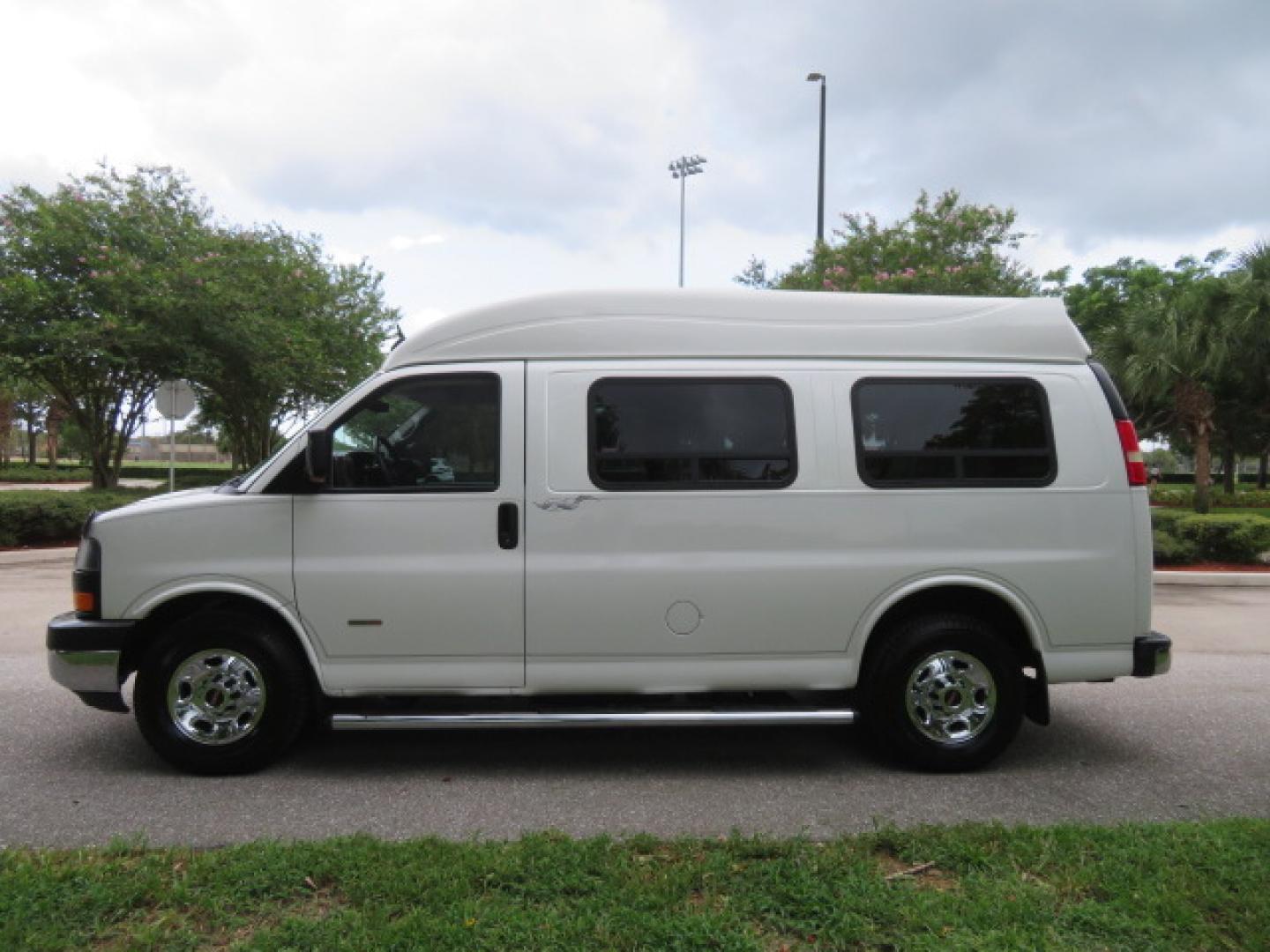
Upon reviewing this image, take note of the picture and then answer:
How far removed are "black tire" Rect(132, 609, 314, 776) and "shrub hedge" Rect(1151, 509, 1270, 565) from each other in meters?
12.0

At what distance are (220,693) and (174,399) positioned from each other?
44.2 feet

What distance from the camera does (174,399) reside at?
1588 centimetres

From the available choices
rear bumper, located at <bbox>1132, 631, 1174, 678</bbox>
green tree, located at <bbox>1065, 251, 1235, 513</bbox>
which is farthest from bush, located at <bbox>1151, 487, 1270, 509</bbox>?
rear bumper, located at <bbox>1132, 631, 1174, 678</bbox>

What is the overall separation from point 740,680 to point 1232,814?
228cm

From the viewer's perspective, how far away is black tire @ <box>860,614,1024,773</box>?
4.37m

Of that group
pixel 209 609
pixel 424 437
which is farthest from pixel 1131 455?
pixel 209 609

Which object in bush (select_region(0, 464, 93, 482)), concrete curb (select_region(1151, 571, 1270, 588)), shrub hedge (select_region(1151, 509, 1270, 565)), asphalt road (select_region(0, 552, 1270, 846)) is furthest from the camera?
bush (select_region(0, 464, 93, 482))

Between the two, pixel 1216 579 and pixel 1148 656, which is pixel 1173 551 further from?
pixel 1148 656

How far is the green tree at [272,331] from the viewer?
61.4 ft

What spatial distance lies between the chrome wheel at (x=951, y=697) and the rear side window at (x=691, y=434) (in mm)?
1237

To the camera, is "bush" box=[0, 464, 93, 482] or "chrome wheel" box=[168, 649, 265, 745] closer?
"chrome wheel" box=[168, 649, 265, 745]

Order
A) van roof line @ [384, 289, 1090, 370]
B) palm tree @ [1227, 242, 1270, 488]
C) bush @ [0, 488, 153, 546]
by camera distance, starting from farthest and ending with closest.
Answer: palm tree @ [1227, 242, 1270, 488] < bush @ [0, 488, 153, 546] < van roof line @ [384, 289, 1090, 370]

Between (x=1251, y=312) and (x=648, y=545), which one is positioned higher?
(x=1251, y=312)

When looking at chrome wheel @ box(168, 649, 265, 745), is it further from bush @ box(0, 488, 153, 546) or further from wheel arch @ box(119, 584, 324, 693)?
bush @ box(0, 488, 153, 546)
